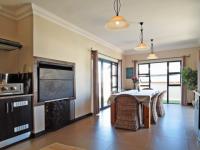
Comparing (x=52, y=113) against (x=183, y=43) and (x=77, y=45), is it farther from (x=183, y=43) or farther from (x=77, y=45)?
(x=183, y=43)

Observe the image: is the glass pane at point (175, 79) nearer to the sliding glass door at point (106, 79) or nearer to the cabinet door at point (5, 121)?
the sliding glass door at point (106, 79)

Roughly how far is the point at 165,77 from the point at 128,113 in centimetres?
463

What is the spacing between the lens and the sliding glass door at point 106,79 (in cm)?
635

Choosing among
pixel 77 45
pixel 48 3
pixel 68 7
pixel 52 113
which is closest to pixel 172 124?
pixel 52 113

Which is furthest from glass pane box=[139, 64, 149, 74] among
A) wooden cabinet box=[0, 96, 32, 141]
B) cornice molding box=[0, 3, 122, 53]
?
wooden cabinet box=[0, 96, 32, 141]

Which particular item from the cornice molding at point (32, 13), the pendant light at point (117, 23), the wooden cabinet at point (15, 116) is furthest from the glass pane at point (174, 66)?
the wooden cabinet at point (15, 116)

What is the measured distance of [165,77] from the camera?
25.3 ft

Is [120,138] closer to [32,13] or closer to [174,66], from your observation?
[32,13]

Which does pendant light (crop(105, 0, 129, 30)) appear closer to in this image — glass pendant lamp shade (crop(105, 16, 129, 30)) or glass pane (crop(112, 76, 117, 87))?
glass pendant lamp shade (crop(105, 16, 129, 30))

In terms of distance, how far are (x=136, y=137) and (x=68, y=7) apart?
3151 millimetres

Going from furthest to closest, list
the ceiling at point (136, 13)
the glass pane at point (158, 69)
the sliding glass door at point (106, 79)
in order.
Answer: the glass pane at point (158, 69) < the sliding glass door at point (106, 79) < the ceiling at point (136, 13)

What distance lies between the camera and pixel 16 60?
3.65m

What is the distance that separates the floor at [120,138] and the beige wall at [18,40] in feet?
5.27


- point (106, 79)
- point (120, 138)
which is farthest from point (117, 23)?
point (106, 79)
